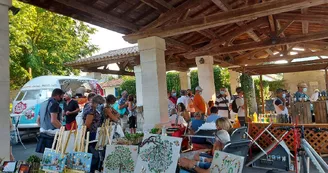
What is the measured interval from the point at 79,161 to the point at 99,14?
317 centimetres

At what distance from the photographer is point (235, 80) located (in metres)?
12.5

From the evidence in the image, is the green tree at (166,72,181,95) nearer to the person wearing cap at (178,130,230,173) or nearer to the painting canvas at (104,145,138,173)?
the person wearing cap at (178,130,230,173)

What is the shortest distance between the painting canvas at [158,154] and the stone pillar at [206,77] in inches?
238

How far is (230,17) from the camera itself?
15.6ft

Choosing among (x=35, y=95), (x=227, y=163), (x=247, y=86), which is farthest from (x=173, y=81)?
(x=227, y=163)

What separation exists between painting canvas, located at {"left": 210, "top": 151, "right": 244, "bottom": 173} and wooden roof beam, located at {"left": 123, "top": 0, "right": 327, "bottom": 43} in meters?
3.01

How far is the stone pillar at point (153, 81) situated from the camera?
576cm

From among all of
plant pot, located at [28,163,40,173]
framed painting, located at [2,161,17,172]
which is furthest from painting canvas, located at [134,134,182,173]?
framed painting, located at [2,161,17,172]

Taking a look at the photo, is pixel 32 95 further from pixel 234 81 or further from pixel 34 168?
pixel 234 81

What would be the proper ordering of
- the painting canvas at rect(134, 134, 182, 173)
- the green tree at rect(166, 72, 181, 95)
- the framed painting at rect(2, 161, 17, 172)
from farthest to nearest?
1. the green tree at rect(166, 72, 181, 95)
2. the framed painting at rect(2, 161, 17, 172)
3. the painting canvas at rect(134, 134, 182, 173)

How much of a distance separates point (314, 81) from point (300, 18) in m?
13.1

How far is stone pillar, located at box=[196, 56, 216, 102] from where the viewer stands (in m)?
8.66

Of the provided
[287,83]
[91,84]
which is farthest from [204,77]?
[287,83]

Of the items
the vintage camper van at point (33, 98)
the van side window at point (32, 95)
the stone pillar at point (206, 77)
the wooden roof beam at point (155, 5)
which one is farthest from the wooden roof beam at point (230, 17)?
the van side window at point (32, 95)
